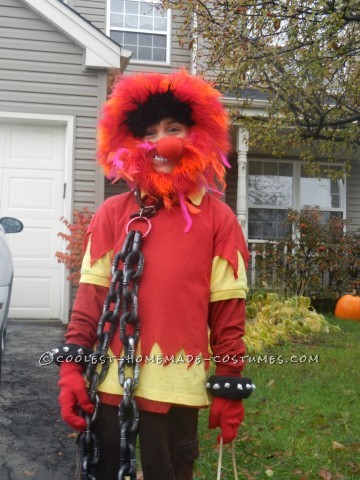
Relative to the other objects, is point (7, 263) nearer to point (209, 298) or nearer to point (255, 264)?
point (209, 298)

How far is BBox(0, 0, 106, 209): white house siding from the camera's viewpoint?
23.6 ft

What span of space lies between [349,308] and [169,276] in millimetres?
7531

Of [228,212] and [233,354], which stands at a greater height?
[228,212]

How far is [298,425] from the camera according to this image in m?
3.79

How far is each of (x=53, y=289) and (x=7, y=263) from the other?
3.40 metres

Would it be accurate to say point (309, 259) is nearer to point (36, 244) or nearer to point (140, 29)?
point (36, 244)

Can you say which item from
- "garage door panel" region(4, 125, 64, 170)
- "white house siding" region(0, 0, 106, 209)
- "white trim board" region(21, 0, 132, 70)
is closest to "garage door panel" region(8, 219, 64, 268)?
"white house siding" region(0, 0, 106, 209)

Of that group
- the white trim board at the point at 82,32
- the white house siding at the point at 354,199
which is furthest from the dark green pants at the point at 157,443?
the white house siding at the point at 354,199

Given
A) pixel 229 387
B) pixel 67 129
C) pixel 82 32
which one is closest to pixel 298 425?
pixel 229 387

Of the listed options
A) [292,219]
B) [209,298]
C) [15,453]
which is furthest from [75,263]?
[209,298]

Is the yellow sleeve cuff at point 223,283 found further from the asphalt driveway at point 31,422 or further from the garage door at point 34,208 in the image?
the garage door at point 34,208

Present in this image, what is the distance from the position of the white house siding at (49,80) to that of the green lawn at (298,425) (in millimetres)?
3465

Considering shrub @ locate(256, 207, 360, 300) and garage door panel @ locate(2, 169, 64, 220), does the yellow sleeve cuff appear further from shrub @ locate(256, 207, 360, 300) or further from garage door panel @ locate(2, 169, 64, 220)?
shrub @ locate(256, 207, 360, 300)

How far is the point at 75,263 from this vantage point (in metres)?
6.71
